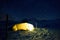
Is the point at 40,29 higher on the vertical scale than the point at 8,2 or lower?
lower

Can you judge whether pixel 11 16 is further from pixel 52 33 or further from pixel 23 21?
pixel 52 33

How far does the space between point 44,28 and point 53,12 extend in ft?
0.75

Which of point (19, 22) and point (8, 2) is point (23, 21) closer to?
point (19, 22)

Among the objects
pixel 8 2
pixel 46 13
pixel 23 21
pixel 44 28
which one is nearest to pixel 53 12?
pixel 46 13

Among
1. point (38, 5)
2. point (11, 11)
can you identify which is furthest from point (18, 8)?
point (38, 5)

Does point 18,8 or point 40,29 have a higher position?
point 18,8

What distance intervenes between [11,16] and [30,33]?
31cm

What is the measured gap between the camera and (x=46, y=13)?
2.05 m

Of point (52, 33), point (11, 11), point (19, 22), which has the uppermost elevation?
point (11, 11)

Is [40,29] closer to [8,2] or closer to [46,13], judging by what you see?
[46,13]

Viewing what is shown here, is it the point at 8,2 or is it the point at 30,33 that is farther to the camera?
the point at 8,2

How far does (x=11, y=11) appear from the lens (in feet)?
6.75

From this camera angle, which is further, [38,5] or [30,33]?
[38,5]

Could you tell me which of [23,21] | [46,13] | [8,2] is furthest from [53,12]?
[8,2]
